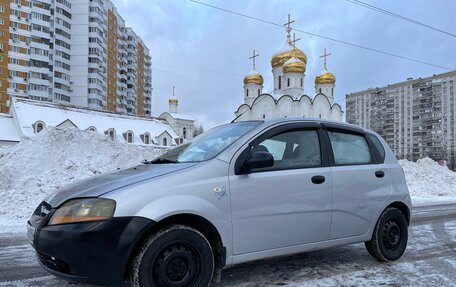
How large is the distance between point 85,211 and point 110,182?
0.39 metres

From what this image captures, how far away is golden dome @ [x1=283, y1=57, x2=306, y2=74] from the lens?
54.9 metres

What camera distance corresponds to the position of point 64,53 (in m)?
85.4

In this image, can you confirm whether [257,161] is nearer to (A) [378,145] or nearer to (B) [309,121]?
(B) [309,121]

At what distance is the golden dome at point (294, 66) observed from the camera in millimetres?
54938

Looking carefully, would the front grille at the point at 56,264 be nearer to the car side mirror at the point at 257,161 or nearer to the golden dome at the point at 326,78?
Answer: the car side mirror at the point at 257,161

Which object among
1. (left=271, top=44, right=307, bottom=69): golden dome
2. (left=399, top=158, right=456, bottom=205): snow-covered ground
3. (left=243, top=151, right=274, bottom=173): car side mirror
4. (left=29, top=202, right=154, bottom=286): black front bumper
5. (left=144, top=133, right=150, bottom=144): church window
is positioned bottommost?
(left=399, top=158, right=456, bottom=205): snow-covered ground

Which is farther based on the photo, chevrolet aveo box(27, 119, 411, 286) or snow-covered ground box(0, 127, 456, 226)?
snow-covered ground box(0, 127, 456, 226)

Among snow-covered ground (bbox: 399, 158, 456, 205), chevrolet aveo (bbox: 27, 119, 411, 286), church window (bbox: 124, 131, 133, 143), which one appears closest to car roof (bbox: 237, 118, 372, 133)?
chevrolet aveo (bbox: 27, 119, 411, 286)

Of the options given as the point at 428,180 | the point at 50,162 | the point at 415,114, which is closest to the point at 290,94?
the point at 428,180

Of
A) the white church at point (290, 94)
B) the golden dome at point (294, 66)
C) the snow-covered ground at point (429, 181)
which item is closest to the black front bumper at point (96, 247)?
the snow-covered ground at point (429, 181)

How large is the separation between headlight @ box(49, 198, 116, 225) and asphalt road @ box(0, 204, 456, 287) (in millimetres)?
1147

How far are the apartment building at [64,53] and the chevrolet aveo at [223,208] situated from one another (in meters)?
75.1

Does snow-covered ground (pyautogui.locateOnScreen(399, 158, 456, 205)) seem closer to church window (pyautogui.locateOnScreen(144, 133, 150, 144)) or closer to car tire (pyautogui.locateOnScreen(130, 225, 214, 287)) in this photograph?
car tire (pyautogui.locateOnScreen(130, 225, 214, 287))

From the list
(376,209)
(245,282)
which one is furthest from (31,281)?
(376,209)
